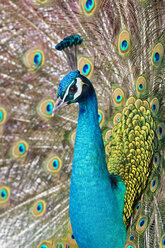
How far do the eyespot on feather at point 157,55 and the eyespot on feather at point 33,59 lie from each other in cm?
65

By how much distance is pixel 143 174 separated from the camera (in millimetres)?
1448

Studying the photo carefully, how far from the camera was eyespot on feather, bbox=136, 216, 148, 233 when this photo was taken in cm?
162

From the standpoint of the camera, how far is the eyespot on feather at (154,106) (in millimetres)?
1604

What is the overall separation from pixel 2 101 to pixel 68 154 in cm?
41

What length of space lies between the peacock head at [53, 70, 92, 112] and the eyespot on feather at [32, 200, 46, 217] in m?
0.58

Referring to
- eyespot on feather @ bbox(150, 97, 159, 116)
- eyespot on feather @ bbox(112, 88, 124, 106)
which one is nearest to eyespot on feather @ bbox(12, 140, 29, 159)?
eyespot on feather @ bbox(112, 88, 124, 106)

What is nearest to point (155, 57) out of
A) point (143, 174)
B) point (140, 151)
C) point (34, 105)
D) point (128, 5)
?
point (128, 5)

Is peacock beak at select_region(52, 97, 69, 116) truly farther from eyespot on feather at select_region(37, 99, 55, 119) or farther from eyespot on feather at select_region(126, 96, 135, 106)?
eyespot on feather at select_region(126, 96, 135, 106)

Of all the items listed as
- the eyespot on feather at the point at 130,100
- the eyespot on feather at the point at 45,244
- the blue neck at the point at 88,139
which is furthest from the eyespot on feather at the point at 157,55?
the eyespot on feather at the point at 45,244

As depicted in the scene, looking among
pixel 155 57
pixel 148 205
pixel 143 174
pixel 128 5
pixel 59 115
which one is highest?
pixel 128 5

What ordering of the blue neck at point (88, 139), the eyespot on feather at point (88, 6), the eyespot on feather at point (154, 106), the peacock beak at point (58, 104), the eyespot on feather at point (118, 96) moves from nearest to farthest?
the peacock beak at point (58, 104)
the blue neck at point (88, 139)
the eyespot on feather at point (88, 6)
the eyespot on feather at point (118, 96)
the eyespot on feather at point (154, 106)

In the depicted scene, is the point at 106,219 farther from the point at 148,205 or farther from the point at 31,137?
the point at 148,205

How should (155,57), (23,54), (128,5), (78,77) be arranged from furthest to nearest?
(155,57) → (128,5) → (23,54) → (78,77)

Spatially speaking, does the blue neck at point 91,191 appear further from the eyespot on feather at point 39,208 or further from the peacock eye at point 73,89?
the eyespot on feather at point 39,208
